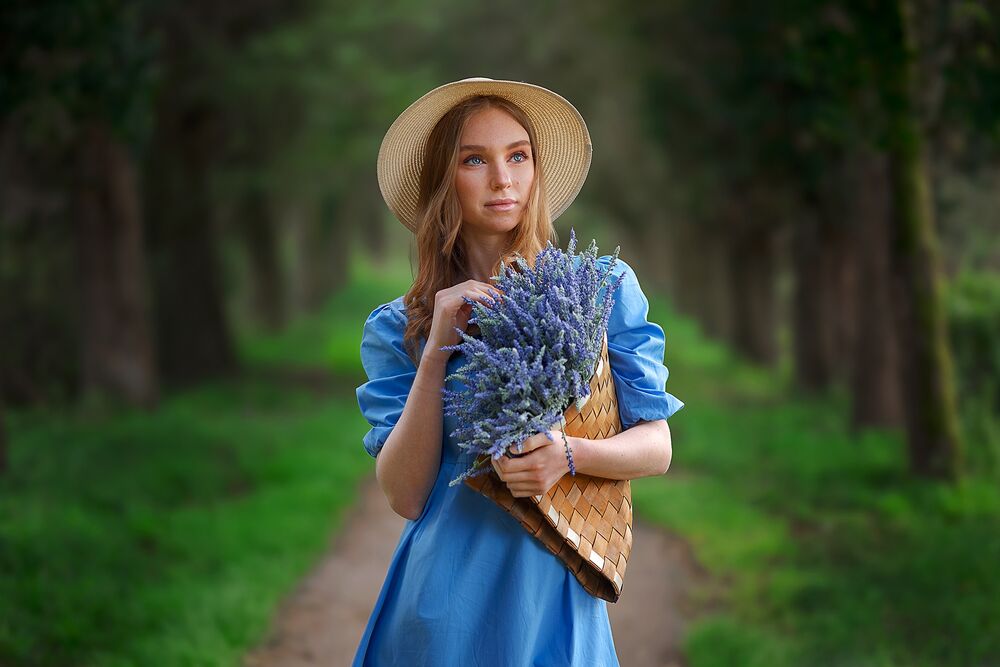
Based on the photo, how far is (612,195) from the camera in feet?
79.5

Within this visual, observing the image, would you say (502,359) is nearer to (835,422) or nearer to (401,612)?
(401,612)

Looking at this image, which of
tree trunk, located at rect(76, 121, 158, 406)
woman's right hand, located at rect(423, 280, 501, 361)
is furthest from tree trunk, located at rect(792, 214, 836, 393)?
woman's right hand, located at rect(423, 280, 501, 361)

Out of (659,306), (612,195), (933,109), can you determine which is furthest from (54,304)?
(659,306)

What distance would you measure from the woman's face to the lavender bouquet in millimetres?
301

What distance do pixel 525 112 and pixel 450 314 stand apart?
24.7 inches

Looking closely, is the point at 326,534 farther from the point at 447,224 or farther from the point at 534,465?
the point at 534,465

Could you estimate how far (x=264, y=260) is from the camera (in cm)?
2205

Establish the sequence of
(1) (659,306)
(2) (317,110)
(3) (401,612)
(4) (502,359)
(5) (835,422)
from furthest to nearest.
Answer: (1) (659,306) < (2) (317,110) < (5) (835,422) < (3) (401,612) < (4) (502,359)

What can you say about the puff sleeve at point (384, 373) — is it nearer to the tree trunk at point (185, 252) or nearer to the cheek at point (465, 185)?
the cheek at point (465, 185)

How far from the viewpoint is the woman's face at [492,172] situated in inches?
107

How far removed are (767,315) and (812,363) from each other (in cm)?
468

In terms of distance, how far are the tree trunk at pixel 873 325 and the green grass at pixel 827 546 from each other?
1.14 ft

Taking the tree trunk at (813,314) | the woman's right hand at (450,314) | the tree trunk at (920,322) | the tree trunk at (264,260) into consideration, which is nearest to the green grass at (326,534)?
→ the tree trunk at (920,322)

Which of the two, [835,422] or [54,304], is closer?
[835,422]
